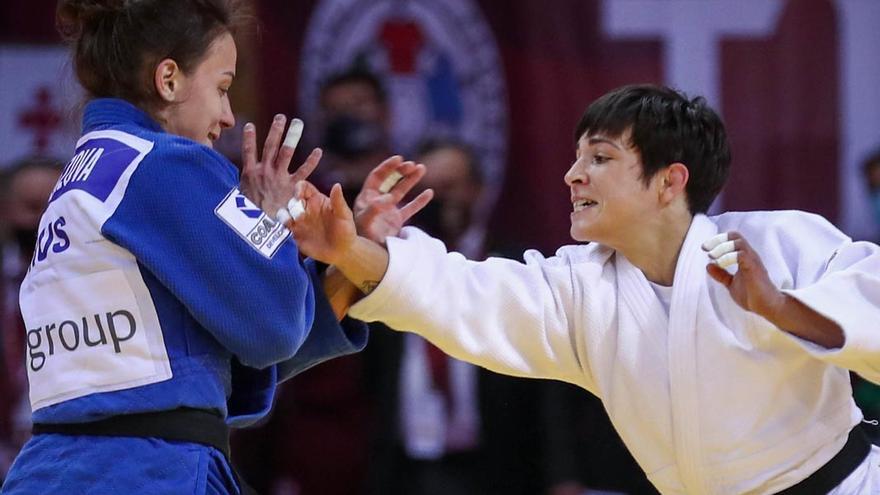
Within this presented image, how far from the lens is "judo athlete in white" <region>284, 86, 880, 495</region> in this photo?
2830mm

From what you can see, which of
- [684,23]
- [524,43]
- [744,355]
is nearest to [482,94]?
[524,43]

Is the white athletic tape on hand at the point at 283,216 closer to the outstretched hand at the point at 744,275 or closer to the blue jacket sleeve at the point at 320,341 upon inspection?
the blue jacket sleeve at the point at 320,341

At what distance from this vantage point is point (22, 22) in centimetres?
600

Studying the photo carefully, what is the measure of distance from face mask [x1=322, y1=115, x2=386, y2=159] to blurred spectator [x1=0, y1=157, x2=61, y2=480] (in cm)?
120

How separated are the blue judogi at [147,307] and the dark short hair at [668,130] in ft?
3.20

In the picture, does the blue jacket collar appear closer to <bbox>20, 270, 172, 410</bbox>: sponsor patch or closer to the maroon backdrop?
<bbox>20, 270, 172, 410</bbox>: sponsor patch

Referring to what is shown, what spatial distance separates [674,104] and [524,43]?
2.75 m

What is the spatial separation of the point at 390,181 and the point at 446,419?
7.37ft

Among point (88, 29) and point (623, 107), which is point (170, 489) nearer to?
point (88, 29)

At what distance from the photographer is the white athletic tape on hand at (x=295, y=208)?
273cm

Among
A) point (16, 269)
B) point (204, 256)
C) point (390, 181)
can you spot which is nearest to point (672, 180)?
point (390, 181)

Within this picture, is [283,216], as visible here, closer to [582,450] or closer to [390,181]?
[390,181]

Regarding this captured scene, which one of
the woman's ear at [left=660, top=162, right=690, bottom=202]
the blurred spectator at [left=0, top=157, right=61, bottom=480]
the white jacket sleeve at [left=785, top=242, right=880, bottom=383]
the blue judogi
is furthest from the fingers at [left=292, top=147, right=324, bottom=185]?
the blurred spectator at [left=0, top=157, right=61, bottom=480]

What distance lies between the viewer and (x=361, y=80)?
5742 mm
